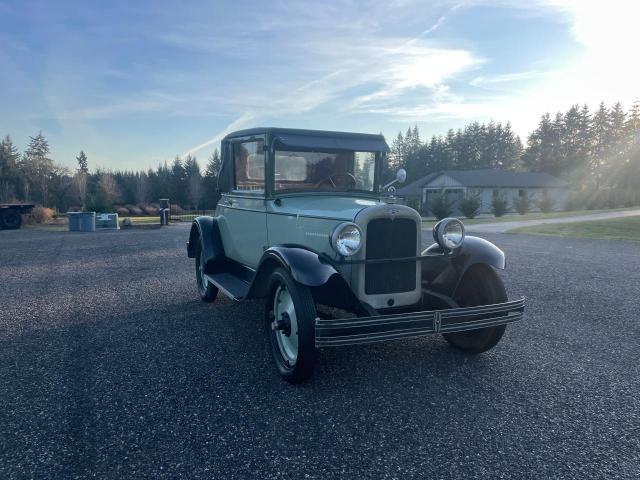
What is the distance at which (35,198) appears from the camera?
3500 centimetres

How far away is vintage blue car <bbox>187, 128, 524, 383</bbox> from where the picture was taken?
10.5 ft

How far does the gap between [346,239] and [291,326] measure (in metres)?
0.88

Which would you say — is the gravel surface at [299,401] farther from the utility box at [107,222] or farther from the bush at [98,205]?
the bush at [98,205]

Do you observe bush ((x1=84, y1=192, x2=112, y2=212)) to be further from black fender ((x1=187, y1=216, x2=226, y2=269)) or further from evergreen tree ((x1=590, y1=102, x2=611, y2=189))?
evergreen tree ((x1=590, y1=102, x2=611, y2=189))

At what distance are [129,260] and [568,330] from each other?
9.17 m

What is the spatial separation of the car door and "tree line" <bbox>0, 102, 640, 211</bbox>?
22.6m

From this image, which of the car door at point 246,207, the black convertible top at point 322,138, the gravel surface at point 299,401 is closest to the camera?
the gravel surface at point 299,401

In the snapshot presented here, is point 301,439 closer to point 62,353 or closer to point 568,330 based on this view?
point 62,353

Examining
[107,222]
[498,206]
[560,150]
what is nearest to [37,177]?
[107,222]

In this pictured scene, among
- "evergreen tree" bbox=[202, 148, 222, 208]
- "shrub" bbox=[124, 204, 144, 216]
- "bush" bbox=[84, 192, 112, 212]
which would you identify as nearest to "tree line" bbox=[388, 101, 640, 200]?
"evergreen tree" bbox=[202, 148, 222, 208]

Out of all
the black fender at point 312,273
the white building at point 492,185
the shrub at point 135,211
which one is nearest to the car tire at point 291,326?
the black fender at point 312,273

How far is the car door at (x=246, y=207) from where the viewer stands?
15.3 ft

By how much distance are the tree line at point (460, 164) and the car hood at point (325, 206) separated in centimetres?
2393

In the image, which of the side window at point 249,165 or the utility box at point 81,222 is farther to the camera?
the utility box at point 81,222
